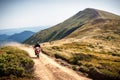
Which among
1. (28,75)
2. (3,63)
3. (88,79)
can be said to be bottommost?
(88,79)

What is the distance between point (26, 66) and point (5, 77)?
3756 mm

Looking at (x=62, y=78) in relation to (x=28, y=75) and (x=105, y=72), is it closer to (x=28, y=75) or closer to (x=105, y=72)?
(x=28, y=75)

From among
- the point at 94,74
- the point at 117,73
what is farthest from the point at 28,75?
the point at 117,73

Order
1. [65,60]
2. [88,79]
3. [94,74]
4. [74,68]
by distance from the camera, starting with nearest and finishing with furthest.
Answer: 1. [88,79]
2. [94,74]
3. [74,68]
4. [65,60]

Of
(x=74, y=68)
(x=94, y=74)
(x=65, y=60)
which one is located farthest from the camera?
(x=65, y=60)

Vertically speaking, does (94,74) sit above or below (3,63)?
below

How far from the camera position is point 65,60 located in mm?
33094

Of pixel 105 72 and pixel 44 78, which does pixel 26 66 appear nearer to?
pixel 44 78

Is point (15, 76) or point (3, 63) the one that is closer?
point (15, 76)

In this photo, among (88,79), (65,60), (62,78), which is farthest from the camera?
(65,60)

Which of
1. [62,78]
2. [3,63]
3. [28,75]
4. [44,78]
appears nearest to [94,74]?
[62,78]

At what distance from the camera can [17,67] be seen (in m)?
20.2

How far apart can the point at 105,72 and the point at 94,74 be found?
1471 mm

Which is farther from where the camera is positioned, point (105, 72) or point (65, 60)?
point (65, 60)
